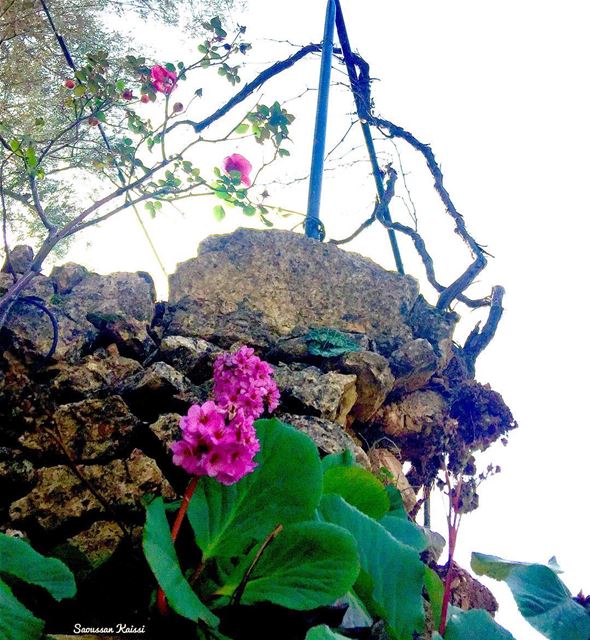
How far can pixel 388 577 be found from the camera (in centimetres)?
78

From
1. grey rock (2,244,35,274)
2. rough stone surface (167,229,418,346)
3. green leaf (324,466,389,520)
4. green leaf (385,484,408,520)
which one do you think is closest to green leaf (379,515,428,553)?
green leaf (324,466,389,520)

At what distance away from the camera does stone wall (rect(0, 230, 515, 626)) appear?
105cm

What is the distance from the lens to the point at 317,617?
767 mm

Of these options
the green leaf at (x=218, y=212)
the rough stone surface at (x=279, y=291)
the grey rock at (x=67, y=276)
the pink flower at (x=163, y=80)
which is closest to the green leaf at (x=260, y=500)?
the rough stone surface at (x=279, y=291)

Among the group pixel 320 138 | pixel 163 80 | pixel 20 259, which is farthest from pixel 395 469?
pixel 163 80

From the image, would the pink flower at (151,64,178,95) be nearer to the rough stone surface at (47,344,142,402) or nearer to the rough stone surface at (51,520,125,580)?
the rough stone surface at (47,344,142,402)

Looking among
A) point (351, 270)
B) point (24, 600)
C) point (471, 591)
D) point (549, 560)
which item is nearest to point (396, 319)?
point (351, 270)

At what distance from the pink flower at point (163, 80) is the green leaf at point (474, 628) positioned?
2.30 metres

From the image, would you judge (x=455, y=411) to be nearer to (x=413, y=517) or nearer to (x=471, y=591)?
(x=413, y=517)

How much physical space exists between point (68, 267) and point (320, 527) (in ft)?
5.26

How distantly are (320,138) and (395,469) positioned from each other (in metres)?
1.88

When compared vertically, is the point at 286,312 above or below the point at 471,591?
above

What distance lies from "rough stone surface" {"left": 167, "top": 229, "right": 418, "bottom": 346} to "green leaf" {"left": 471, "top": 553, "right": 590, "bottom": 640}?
120 centimetres

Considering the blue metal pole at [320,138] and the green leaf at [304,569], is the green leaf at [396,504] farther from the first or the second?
the blue metal pole at [320,138]
